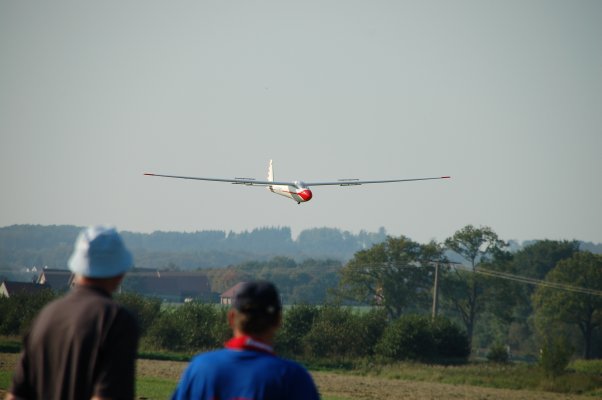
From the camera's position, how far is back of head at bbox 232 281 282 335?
488 centimetres

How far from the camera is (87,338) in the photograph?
4.65 meters

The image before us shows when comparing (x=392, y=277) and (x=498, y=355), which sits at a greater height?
(x=392, y=277)

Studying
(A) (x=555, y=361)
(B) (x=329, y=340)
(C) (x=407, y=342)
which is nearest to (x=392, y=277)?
(C) (x=407, y=342)

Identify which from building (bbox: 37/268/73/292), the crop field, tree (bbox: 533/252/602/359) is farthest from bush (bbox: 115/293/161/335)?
tree (bbox: 533/252/602/359)

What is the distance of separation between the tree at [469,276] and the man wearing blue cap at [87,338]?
88.4 meters

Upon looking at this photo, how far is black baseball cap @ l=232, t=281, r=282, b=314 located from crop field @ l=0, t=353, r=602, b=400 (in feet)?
59.4

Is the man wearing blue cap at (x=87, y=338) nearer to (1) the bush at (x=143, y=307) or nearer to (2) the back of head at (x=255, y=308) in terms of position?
(2) the back of head at (x=255, y=308)

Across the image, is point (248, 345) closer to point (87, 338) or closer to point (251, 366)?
point (251, 366)

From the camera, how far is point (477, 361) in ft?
179

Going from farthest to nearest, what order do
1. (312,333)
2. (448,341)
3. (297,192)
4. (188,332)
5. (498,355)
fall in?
(498,355) → (448,341) → (312,333) → (188,332) → (297,192)

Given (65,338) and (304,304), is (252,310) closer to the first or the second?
(65,338)

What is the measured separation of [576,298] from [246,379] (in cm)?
8615

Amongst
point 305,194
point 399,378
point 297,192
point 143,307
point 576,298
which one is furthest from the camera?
point 576,298

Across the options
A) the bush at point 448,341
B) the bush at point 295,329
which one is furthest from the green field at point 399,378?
the bush at point 295,329
